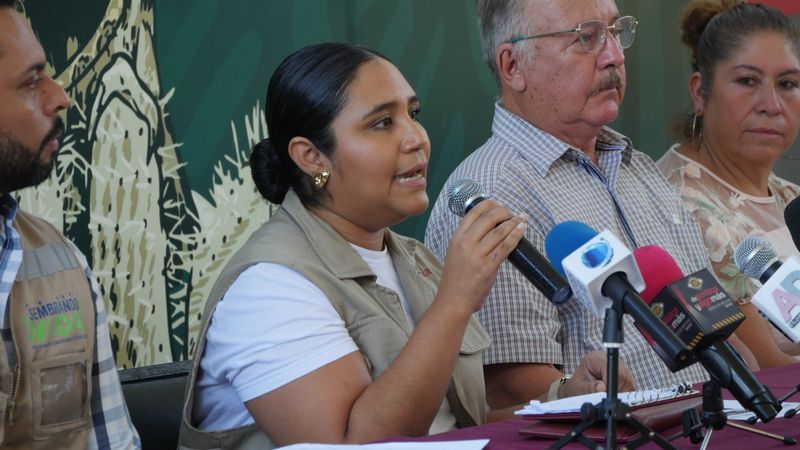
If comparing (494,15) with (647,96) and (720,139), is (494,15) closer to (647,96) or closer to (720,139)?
(720,139)

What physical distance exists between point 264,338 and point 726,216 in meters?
2.06

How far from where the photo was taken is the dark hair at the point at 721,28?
3771 mm

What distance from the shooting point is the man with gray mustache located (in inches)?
106

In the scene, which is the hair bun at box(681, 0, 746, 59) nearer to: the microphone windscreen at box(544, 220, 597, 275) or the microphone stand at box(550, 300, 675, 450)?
the microphone windscreen at box(544, 220, 597, 275)

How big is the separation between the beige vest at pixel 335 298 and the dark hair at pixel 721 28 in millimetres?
1912

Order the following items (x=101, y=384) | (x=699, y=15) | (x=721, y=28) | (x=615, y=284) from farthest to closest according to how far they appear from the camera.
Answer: (x=699, y=15), (x=721, y=28), (x=101, y=384), (x=615, y=284)

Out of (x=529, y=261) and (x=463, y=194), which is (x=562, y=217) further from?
(x=529, y=261)

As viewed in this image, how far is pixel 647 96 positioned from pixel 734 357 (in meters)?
3.27

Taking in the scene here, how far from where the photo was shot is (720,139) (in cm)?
379

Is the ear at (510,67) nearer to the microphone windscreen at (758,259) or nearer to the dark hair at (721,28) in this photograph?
the dark hair at (721,28)

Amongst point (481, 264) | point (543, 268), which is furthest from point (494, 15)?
point (543, 268)

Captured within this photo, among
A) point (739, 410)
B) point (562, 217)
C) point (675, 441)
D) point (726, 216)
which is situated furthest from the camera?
point (726, 216)

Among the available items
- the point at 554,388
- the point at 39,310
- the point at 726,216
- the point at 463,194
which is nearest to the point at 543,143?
the point at 554,388

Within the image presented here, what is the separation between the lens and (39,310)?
1.96 metres
